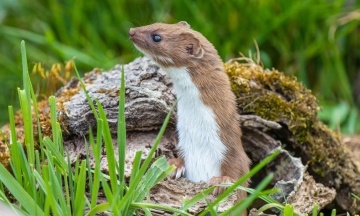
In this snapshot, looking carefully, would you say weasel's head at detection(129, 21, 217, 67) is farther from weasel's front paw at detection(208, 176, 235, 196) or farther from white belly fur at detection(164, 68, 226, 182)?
weasel's front paw at detection(208, 176, 235, 196)

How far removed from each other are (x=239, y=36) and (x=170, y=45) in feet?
8.36

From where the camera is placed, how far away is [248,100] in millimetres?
4297

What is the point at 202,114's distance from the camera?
3840mm

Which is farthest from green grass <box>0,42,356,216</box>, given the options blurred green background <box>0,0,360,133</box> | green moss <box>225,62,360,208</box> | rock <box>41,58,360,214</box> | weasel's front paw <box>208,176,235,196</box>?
blurred green background <box>0,0,360,133</box>

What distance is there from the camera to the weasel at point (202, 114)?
3.83 meters

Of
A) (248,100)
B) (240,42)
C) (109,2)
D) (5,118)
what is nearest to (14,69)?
(5,118)

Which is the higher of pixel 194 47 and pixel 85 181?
pixel 194 47

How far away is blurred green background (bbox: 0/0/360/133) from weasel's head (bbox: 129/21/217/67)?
85.4 inches

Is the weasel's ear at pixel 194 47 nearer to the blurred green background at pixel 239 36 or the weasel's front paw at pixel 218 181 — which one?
the weasel's front paw at pixel 218 181

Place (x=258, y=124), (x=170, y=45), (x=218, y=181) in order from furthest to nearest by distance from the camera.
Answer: (x=258, y=124), (x=170, y=45), (x=218, y=181)

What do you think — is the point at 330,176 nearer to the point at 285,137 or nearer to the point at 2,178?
the point at 285,137

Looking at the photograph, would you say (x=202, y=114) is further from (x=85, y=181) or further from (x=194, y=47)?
(x=85, y=181)

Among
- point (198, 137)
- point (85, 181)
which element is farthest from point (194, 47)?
point (85, 181)

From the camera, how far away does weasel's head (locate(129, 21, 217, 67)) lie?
3934 millimetres
